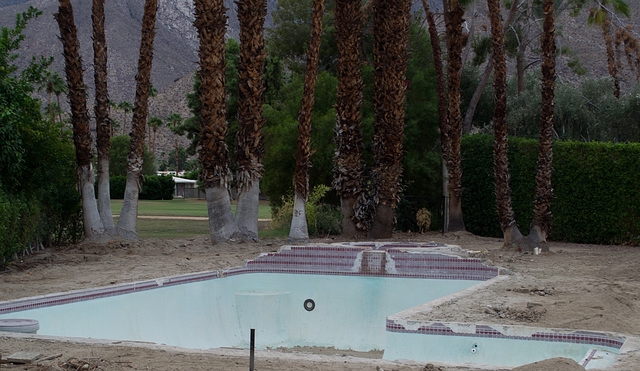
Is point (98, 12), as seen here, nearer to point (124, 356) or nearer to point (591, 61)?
point (124, 356)

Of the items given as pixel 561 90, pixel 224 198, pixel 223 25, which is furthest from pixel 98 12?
pixel 561 90

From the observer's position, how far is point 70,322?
8.16 metres

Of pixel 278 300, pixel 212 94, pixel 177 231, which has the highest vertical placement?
pixel 212 94

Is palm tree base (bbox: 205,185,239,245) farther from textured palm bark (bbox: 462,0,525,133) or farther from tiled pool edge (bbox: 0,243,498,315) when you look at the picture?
Answer: textured palm bark (bbox: 462,0,525,133)

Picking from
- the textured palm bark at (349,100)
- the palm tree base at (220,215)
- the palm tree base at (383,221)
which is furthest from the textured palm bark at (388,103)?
the palm tree base at (220,215)

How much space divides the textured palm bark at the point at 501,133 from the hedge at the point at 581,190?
3.79 m

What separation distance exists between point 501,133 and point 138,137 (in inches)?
367

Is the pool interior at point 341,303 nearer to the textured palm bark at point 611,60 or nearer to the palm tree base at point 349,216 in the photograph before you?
the palm tree base at point 349,216

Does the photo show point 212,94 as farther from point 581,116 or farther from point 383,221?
point 581,116

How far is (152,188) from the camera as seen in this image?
56219mm

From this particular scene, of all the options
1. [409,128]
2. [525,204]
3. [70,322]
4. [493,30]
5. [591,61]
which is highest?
[591,61]

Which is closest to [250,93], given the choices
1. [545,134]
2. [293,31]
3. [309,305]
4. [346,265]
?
[346,265]

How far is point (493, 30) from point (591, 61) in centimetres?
6518

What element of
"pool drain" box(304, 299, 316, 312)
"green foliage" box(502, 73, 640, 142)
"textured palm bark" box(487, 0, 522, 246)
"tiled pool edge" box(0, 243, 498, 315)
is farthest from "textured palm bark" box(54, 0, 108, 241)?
"green foliage" box(502, 73, 640, 142)
